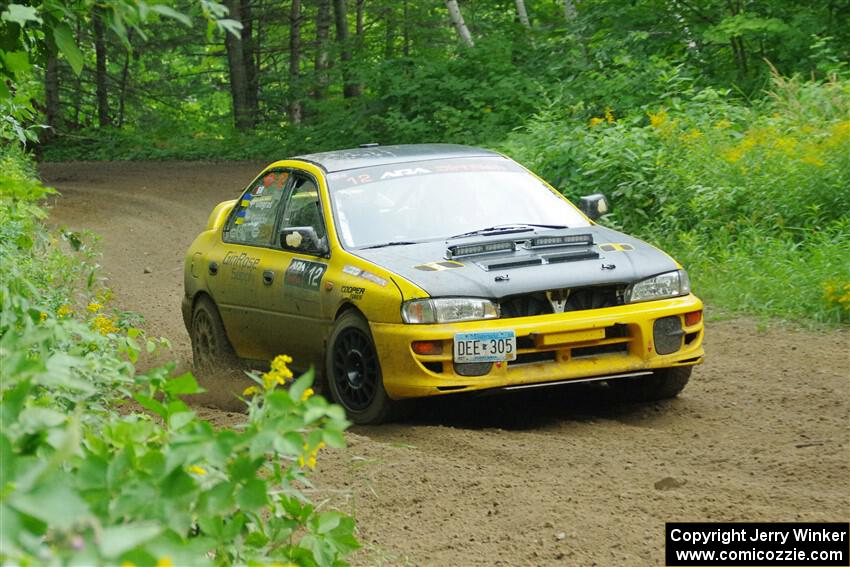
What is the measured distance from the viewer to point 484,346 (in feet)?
23.5

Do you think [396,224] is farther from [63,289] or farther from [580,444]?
[63,289]

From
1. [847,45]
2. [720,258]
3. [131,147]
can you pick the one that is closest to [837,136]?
[720,258]

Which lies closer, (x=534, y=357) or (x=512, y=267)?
(x=534, y=357)

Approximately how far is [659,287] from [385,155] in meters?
2.38

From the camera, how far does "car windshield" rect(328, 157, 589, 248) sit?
27.5 ft

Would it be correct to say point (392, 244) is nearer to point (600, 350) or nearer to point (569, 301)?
point (569, 301)

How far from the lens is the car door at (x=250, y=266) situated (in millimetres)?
8938

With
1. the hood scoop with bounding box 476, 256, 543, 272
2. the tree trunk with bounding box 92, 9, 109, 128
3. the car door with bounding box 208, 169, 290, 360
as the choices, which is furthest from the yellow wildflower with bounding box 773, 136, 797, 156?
Answer: the tree trunk with bounding box 92, 9, 109, 128

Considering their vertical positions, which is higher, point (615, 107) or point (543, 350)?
point (615, 107)

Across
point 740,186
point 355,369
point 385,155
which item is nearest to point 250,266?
point 385,155

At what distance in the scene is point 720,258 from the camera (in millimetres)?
12305

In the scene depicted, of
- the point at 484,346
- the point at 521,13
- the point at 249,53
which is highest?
the point at 521,13

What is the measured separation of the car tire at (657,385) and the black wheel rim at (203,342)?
306 centimetres

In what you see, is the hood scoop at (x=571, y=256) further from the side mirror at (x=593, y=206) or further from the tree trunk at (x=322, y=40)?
the tree trunk at (x=322, y=40)
